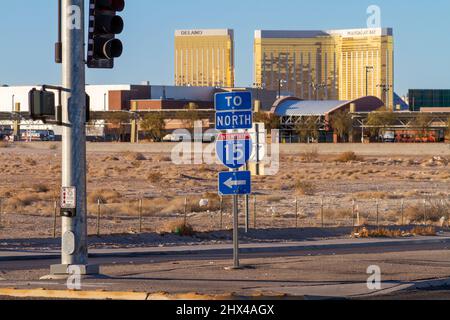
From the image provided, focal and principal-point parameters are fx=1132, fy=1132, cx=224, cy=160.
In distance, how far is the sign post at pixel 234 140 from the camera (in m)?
20.2

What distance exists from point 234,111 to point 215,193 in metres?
35.1

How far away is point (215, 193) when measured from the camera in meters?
55.3

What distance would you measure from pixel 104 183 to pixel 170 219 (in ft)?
90.4

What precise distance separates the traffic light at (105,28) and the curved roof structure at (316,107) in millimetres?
110471

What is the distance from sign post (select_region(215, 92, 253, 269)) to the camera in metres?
20.2

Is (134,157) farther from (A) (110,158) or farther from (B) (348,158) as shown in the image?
(B) (348,158)

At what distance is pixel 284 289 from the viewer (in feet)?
57.5

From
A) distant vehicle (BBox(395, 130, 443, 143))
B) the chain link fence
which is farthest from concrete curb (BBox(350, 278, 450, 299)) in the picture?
distant vehicle (BBox(395, 130, 443, 143))

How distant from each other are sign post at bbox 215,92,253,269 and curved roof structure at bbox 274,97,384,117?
108578mm

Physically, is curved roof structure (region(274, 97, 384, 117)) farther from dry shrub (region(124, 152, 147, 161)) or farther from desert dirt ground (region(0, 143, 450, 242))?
dry shrub (region(124, 152, 147, 161))

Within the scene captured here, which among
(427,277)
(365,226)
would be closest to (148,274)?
(427,277)

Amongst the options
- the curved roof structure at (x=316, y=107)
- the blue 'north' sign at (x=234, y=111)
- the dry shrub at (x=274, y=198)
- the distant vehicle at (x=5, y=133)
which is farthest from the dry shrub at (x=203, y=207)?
the distant vehicle at (x=5, y=133)

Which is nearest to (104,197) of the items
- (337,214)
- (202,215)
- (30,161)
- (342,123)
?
(202,215)
